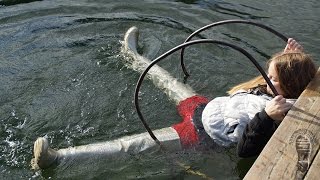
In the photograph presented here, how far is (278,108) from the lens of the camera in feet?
9.16

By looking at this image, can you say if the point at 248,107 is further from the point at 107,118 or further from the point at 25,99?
the point at 25,99

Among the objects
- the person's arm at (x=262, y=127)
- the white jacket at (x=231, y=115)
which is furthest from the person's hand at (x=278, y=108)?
the white jacket at (x=231, y=115)

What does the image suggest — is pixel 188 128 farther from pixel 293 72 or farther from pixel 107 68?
pixel 107 68

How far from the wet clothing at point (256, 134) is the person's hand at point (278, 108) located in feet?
0.14

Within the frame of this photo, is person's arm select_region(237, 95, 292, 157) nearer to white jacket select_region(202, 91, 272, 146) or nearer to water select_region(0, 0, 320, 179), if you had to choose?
white jacket select_region(202, 91, 272, 146)

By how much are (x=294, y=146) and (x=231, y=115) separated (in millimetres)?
858

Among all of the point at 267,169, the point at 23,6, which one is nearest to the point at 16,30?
the point at 23,6

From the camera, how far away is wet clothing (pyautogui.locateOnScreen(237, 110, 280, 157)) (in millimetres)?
2887

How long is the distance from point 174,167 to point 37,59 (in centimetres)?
236

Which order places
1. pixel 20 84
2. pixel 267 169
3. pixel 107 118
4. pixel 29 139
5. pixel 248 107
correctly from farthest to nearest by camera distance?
1. pixel 20 84
2. pixel 107 118
3. pixel 29 139
4. pixel 248 107
5. pixel 267 169

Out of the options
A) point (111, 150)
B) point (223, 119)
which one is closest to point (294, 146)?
point (223, 119)

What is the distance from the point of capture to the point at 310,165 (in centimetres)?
230

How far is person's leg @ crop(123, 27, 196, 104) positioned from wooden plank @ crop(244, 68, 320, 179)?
60.0 inches

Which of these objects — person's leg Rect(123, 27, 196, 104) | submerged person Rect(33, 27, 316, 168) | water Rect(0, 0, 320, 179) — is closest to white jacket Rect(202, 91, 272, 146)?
submerged person Rect(33, 27, 316, 168)
